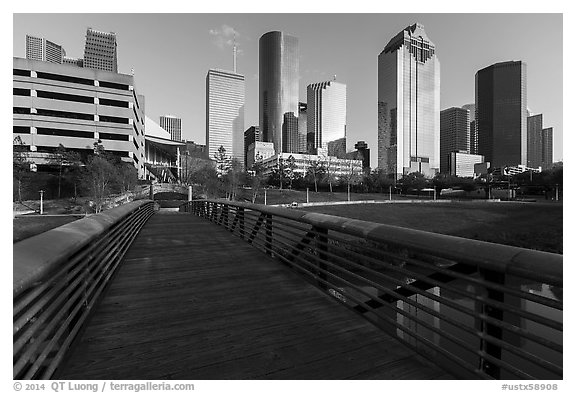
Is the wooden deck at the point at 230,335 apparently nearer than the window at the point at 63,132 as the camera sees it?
Yes

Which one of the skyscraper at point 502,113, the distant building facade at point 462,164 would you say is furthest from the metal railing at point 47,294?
the distant building facade at point 462,164

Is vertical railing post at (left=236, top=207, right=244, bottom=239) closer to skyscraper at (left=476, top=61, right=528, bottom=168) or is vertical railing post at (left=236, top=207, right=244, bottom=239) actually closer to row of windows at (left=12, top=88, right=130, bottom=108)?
row of windows at (left=12, top=88, right=130, bottom=108)

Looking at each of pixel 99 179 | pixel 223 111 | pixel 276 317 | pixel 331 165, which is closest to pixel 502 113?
pixel 331 165

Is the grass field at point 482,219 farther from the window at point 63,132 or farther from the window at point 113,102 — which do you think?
the window at point 113,102

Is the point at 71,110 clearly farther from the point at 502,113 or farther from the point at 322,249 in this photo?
the point at 502,113

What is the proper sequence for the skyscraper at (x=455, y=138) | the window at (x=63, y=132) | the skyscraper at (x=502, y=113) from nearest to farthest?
the window at (x=63, y=132) < the skyscraper at (x=502, y=113) < the skyscraper at (x=455, y=138)

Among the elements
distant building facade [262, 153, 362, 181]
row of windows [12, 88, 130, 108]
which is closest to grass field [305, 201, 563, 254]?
distant building facade [262, 153, 362, 181]
